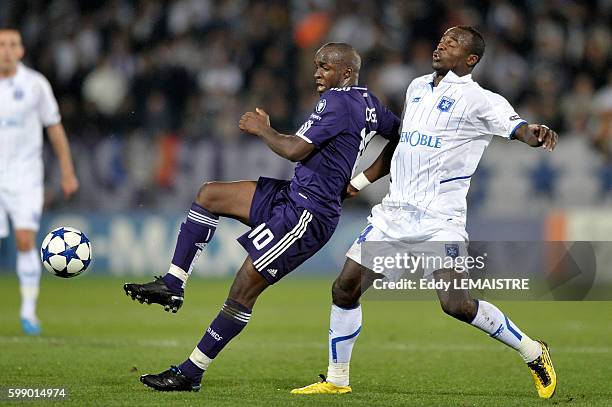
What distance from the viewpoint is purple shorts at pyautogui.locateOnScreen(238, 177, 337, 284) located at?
706 centimetres

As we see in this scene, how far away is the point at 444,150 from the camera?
719 cm

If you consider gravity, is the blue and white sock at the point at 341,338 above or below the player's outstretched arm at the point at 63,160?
below

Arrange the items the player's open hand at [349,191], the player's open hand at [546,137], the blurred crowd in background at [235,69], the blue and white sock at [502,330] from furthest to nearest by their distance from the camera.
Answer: the blurred crowd in background at [235,69] < the player's open hand at [349,191] < the blue and white sock at [502,330] < the player's open hand at [546,137]

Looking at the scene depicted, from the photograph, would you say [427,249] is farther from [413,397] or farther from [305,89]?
[305,89]

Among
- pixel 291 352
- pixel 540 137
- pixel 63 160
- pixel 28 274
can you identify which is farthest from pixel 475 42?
pixel 28 274

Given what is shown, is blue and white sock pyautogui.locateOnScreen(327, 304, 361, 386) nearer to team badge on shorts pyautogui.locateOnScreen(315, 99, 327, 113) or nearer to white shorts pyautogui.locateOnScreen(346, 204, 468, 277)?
white shorts pyautogui.locateOnScreen(346, 204, 468, 277)

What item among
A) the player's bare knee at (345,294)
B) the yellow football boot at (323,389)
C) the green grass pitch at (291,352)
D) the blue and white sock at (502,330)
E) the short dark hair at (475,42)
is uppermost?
the short dark hair at (475,42)

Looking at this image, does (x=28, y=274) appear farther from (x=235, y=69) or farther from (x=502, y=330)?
(x=235, y=69)

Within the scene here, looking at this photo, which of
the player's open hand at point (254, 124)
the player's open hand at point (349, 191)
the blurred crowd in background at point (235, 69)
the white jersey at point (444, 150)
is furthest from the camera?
the blurred crowd in background at point (235, 69)

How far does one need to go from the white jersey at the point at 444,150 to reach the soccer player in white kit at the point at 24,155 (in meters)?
4.29

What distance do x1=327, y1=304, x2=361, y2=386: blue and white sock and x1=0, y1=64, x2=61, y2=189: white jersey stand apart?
439 cm

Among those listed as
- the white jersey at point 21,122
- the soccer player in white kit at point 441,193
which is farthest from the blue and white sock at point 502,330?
the white jersey at point 21,122

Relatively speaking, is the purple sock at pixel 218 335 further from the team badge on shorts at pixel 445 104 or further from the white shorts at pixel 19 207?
the white shorts at pixel 19 207

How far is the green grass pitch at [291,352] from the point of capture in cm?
709
